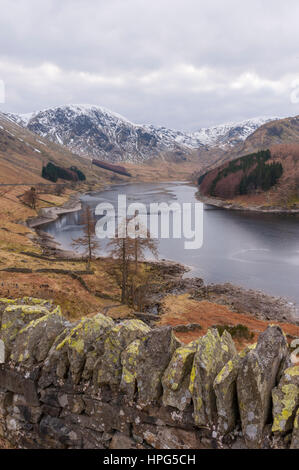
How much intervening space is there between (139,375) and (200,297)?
3363cm

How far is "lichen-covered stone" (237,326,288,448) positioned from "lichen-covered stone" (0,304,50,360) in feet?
19.0

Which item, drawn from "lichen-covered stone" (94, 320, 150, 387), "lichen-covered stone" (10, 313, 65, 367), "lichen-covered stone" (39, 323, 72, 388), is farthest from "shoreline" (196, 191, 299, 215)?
"lichen-covered stone" (39, 323, 72, 388)

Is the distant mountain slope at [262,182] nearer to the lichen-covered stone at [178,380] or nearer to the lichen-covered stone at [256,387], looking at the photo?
the lichen-covered stone at [256,387]

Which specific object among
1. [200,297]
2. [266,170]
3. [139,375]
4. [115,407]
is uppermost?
[266,170]

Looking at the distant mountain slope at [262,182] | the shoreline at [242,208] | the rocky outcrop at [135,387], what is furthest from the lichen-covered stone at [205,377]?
the distant mountain slope at [262,182]

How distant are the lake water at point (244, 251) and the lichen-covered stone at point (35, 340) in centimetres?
3778

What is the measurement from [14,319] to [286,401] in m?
7.16

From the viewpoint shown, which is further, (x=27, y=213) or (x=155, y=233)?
(x=27, y=213)

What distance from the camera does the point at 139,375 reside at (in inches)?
266

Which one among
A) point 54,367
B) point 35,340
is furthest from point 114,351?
point 35,340

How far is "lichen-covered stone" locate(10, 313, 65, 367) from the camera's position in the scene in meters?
7.64

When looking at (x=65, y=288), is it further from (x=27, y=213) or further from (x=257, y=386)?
(x=27, y=213)

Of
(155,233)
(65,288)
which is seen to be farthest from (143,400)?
(155,233)

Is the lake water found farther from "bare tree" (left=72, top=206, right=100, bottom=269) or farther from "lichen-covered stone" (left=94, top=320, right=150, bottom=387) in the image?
"lichen-covered stone" (left=94, top=320, right=150, bottom=387)
